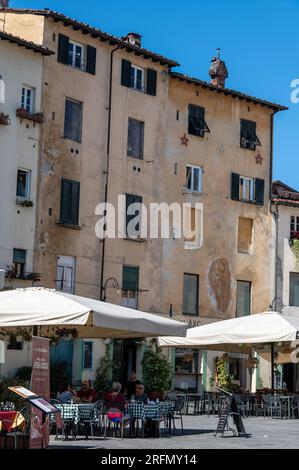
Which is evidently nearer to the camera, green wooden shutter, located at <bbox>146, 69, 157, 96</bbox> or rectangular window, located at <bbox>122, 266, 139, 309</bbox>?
rectangular window, located at <bbox>122, 266, 139, 309</bbox>

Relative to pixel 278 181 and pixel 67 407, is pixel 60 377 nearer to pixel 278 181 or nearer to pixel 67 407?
pixel 67 407

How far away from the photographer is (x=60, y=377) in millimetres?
35812

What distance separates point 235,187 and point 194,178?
8.32 ft

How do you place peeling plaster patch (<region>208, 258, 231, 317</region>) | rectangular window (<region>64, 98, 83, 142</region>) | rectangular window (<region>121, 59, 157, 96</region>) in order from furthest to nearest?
peeling plaster patch (<region>208, 258, 231, 317</region>) → rectangular window (<region>121, 59, 157, 96</region>) → rectangular window (<region>64, 98, 83, 142</region>)

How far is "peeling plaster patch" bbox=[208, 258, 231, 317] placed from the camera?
4409cm

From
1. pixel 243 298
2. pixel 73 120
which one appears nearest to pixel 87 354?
pixel 73 120

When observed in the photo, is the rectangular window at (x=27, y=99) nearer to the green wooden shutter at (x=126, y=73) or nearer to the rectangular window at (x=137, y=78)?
the green wooden shutter at (x=126, y=73)

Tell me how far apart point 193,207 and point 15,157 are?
33.7 feet

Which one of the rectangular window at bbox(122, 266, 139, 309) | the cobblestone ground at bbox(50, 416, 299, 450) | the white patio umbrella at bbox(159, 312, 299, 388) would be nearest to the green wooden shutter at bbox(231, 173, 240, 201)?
the rectangular window at bbox(122, 266, 139, 309)

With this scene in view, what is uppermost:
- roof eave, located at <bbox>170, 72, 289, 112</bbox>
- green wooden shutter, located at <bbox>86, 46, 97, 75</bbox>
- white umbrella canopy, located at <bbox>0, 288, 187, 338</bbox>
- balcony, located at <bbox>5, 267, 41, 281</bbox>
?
roof eave, located at <bbox>170, 72, 289, 112</bbox>

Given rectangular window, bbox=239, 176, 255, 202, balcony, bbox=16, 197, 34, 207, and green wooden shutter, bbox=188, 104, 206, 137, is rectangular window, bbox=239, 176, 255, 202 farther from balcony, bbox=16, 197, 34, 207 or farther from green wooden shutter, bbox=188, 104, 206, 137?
balcony, bbox=16, 197, 34, 207

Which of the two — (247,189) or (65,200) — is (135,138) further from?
(247,189)

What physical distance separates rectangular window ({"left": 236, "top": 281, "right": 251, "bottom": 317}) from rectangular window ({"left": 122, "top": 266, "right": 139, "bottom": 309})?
6436 millimetres

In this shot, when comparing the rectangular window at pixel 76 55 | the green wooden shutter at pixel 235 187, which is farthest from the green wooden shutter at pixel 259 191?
the rectangular window at pixel 76 55
